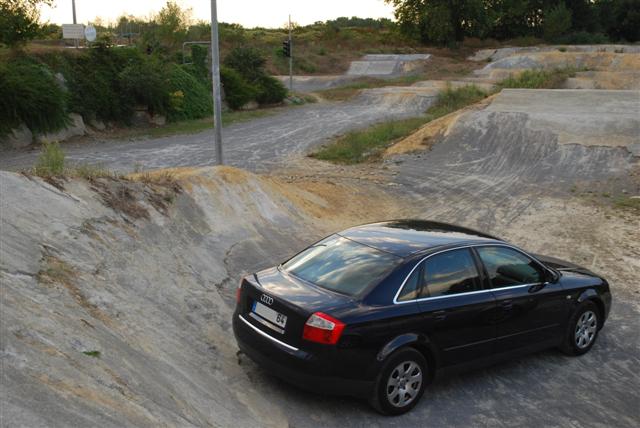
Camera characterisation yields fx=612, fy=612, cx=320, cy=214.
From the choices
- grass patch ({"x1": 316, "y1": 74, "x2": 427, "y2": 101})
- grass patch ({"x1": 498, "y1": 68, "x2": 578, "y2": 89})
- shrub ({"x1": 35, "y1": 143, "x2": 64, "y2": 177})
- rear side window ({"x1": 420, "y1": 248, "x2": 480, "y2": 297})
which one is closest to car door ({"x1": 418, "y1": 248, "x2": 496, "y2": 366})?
rear side window ({"x1": 420, "y1": 248, "x2": 480, "y2": 297})

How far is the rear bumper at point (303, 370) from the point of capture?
16.2ft

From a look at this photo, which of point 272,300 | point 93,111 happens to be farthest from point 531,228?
point 93,111

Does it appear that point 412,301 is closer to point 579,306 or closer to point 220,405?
point 220,405

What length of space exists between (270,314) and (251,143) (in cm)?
1989

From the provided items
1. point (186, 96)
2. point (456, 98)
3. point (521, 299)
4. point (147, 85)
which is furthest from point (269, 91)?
point (521, 299)

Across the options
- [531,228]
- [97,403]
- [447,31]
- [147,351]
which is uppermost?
[447,31]

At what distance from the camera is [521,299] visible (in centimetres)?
610

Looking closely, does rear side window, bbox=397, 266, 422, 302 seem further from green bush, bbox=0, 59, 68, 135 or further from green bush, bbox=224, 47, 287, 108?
green bush, bbox=224, 47, 287, 108

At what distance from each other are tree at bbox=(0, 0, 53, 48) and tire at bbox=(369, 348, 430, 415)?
2474 centimetres

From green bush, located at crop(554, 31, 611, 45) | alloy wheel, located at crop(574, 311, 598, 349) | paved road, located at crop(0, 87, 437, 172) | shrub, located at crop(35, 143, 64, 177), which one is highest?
green bush, located at crop(554, 31, 611, 45)

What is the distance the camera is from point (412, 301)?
5324mm

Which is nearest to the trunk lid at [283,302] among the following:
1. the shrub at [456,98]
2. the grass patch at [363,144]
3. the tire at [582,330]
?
the tire at [582,330]

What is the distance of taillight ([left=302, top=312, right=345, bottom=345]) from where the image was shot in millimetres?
4879

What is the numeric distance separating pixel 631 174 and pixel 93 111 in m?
20.9
